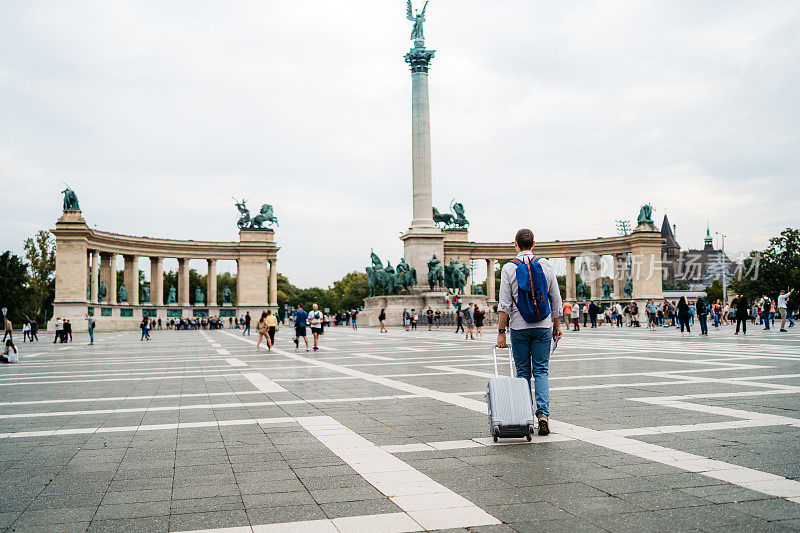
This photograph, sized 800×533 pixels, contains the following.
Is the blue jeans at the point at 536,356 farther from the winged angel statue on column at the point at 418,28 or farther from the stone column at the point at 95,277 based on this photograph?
the stone column at the point at 95,277

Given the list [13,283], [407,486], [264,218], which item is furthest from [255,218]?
[407,486]

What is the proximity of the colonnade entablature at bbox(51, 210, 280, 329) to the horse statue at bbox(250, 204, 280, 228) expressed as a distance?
3.81 ft

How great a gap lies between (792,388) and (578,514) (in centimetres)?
805

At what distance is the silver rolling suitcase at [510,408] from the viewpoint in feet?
23.2

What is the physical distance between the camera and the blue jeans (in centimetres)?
771

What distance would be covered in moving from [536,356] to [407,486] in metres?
2.84

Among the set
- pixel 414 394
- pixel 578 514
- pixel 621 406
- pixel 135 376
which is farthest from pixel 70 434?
pixel 135 376

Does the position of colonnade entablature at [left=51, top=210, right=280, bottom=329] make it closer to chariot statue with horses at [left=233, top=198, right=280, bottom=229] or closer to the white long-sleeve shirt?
chariot statue with horses at [left=233, top=198, right=280, bottom=229]

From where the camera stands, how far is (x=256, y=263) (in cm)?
9412

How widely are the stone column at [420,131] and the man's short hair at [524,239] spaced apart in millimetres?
52510

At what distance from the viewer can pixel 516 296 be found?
25.8 feet

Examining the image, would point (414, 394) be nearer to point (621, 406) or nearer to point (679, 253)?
point (621, 406)

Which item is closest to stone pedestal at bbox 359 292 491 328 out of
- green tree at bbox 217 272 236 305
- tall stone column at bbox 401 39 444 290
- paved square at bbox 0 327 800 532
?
tall stone column at bbox 401 39 444 290

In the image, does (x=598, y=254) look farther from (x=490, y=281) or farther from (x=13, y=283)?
(x=13, y=283)
